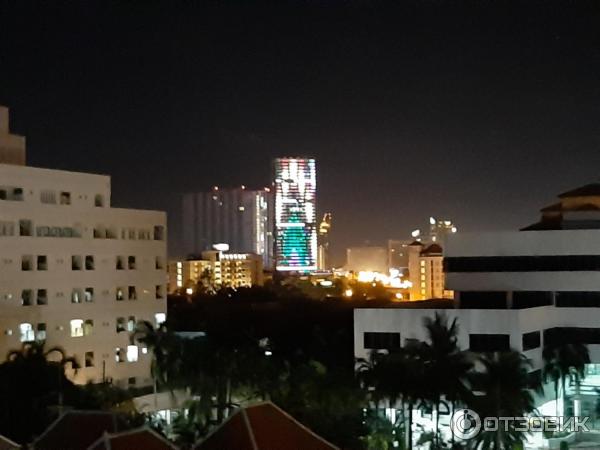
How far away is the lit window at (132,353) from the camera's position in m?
34.3

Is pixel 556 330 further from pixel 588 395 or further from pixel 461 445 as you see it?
pixel 461 445

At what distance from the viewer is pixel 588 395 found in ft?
90.7

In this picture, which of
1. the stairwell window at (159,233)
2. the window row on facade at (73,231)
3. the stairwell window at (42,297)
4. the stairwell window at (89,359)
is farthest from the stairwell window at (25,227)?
the stairwell window at (159,233)

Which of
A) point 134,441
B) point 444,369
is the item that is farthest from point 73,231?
point 134,441

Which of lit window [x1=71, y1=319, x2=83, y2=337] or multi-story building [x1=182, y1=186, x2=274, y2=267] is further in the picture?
multi-story building [x1=182, y1=186, x2=274, y2=267]

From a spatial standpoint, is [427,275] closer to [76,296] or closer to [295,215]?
[295,215]

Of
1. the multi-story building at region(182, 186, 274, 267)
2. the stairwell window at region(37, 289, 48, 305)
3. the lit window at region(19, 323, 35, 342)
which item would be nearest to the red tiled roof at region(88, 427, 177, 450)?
the lit window at region(19, 323, 35, 342)

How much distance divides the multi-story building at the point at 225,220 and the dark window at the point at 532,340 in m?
77.7

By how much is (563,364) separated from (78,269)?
618 inches

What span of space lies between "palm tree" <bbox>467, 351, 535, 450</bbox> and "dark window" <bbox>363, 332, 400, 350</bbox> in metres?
5.38

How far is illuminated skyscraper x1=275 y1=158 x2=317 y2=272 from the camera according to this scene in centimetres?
11362

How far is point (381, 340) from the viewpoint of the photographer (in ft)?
91.0

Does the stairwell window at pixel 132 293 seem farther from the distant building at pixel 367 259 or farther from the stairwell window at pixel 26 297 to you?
the distant building at pixel 367 259

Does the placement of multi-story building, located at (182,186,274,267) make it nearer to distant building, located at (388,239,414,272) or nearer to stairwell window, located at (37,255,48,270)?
distant building, located at (388,239,414,272)
